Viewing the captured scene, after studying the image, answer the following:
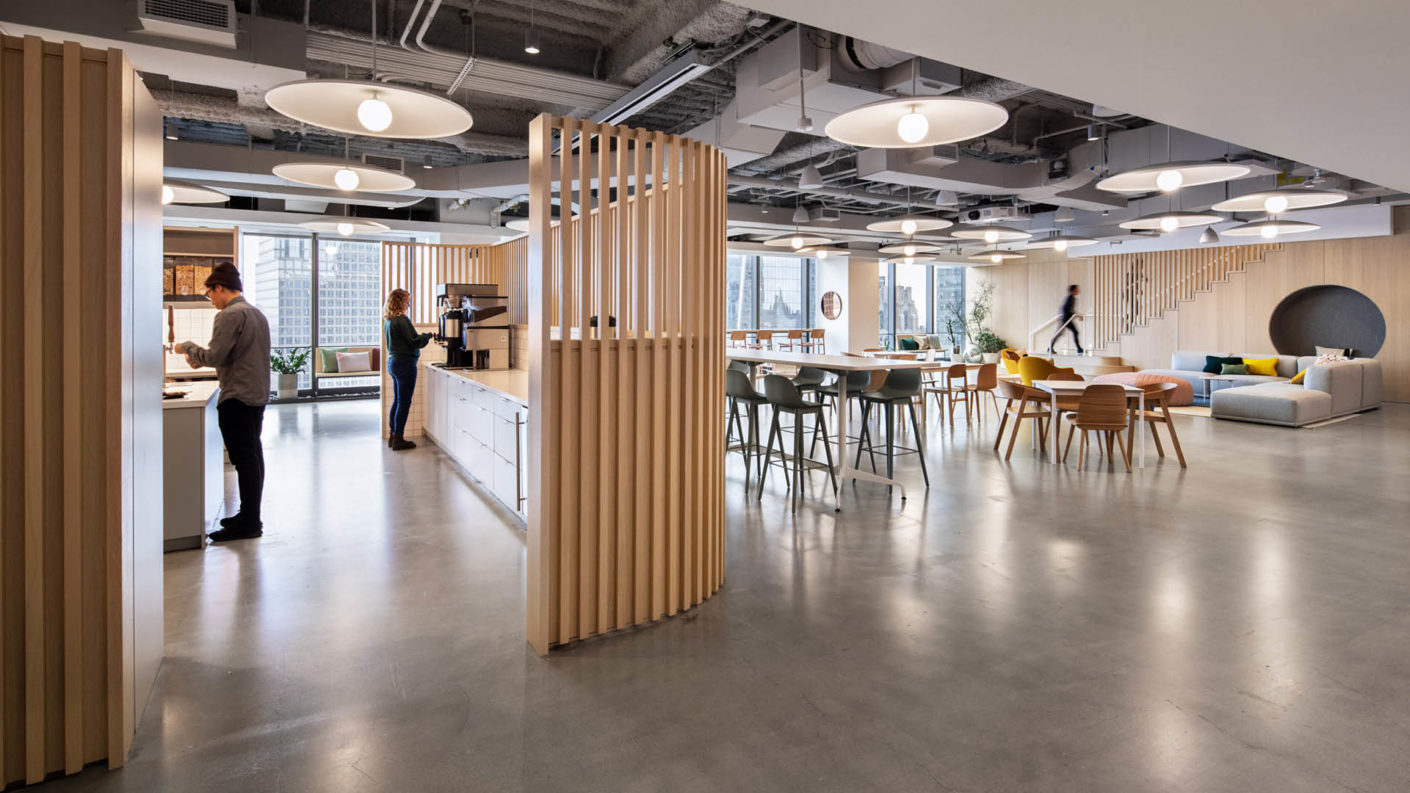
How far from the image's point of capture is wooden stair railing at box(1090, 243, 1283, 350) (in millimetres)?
15312

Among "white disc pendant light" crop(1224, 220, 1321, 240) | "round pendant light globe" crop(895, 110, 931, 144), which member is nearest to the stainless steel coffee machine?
"round pendant light globe" crop(895, 110, 931, 144)

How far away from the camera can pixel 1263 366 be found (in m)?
13.6

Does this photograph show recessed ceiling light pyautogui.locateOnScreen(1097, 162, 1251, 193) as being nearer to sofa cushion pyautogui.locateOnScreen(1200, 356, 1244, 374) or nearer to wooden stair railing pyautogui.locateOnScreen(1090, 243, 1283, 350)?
sofa cushion pyautogui.locateOnScreen(1200, 356, 1244, 374)

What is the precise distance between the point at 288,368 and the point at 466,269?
5573 mm

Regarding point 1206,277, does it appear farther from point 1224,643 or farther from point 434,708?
point 434,708

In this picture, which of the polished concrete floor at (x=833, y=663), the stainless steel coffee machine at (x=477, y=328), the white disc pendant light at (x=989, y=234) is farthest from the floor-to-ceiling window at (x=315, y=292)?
the white disc pendant light at (x=989, y=234)

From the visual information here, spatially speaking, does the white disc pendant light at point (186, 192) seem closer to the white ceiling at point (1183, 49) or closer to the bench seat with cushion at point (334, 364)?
the white ceiling at point (1183, 49)

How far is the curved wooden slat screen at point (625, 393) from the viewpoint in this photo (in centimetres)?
345

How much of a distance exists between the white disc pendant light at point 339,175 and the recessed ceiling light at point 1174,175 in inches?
223

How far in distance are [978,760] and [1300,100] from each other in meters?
4.05

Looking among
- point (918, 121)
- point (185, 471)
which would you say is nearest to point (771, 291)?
point (918, 121)

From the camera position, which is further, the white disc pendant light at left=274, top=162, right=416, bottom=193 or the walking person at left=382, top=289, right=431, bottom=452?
the walking person at left=382, top=289, right=431, bottom=452

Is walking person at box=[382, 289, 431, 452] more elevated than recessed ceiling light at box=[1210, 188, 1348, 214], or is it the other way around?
recessed ceiling light at box=[1210, 188, 1348, 214]

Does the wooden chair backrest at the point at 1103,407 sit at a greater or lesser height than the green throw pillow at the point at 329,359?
lesser
